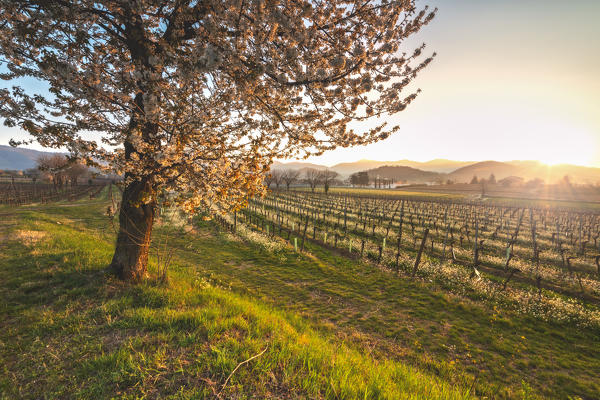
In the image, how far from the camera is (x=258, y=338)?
3971 mm

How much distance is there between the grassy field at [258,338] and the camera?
10.0ft

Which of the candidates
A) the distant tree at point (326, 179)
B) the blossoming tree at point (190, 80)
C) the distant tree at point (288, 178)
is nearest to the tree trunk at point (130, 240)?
the blossoming tree at point (190, 80)

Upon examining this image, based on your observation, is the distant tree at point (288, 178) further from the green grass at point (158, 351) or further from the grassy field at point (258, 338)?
the green grass at point (158, 351)

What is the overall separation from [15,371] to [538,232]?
4038cm

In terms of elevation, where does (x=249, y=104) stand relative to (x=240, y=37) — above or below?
below

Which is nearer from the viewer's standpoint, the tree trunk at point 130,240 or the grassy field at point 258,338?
the grassy field at point 258,338

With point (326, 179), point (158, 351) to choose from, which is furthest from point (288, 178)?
point (158, 351)

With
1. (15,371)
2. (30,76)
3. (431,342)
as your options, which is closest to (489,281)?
(431,342)

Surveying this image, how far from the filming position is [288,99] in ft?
21.5

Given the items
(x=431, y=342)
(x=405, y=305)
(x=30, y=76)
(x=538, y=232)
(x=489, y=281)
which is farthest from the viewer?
(x=538, y=232)

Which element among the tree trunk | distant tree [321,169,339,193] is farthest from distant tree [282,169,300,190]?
the tree trunk

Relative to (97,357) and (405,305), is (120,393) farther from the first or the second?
(405,305)

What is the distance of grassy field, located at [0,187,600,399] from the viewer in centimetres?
306

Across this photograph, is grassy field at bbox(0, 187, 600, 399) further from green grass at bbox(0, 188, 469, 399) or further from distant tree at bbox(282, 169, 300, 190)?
distant tree at bbox(282, 169, 300, 190)
